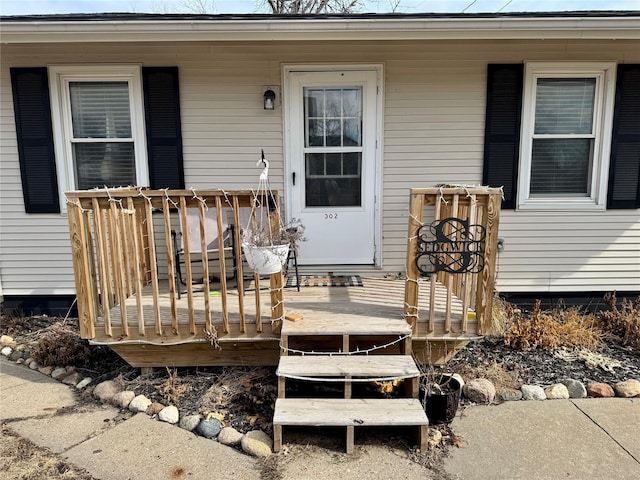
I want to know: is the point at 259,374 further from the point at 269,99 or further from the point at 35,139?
the point at 35,139

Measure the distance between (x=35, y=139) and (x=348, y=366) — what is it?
3.61 m

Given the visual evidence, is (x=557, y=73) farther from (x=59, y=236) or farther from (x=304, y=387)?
(x=59, y=236)

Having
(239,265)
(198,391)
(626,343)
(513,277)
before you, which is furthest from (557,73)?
(198,391)

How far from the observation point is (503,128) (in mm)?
4156

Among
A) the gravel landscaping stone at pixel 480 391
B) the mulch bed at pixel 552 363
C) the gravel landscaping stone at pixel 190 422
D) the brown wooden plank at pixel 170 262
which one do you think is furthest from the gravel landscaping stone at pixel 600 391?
the brown wooden plank at pixel 170 262

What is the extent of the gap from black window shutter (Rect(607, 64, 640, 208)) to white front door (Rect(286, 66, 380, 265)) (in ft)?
7.30

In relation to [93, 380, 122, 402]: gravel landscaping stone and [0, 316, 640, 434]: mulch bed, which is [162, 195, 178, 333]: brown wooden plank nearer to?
[0, 316, 640, 434]: mulch bed

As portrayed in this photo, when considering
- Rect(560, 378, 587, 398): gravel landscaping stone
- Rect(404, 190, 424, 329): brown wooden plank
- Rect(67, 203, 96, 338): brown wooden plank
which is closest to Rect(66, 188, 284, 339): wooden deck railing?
Rect(67, 203, 96, 338): brown wooden plank

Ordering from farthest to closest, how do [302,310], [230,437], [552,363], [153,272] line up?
[552,363] < [302,310] < [153,272] < [230,437]

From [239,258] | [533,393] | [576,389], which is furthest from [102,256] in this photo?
[576,389]

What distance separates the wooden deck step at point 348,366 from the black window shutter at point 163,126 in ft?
7.55

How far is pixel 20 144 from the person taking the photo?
164 inches

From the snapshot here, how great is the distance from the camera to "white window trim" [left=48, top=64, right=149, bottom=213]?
4.09 meters

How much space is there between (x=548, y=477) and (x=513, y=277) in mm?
2438
